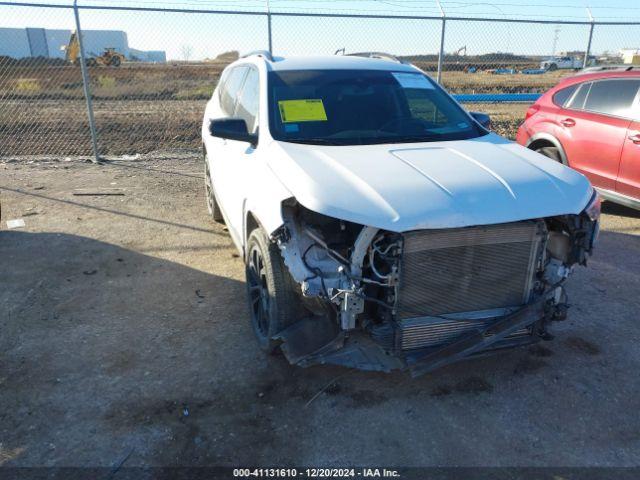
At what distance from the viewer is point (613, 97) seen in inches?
258

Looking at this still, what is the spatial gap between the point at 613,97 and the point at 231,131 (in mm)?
5055

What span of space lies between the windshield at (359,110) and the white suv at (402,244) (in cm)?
6

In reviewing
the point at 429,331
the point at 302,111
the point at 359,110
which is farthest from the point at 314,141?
the point at 429,331

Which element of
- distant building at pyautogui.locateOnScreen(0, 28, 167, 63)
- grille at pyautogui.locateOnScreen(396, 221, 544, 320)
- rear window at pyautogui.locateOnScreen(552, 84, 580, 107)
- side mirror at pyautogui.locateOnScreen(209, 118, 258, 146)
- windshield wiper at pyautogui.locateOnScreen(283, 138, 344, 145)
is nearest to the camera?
grille at pyautogui.locateOnScreen(396, 221, 544, 320)

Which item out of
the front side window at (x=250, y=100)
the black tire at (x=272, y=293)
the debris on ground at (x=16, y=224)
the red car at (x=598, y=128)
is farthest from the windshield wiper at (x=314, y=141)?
the debris on ground at (x=16, y=224)

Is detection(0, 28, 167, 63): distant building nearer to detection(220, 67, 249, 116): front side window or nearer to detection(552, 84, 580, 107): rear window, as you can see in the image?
detection(220, 67, 249, 116): front side window

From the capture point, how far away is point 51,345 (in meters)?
3.88

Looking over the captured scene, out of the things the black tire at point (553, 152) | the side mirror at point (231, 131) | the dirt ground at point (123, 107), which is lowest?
the dirt ground at point (123, 107)

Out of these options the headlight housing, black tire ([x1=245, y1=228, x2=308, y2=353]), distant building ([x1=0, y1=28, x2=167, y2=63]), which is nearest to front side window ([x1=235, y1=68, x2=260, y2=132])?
black tire ([x1=245, y1=228, x2=308, y2=353])

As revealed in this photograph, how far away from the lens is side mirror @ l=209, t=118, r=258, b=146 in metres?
3.97

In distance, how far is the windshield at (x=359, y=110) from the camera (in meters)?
4.01

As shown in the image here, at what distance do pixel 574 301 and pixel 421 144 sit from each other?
6.48 feet

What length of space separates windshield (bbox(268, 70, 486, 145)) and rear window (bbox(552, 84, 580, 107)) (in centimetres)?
327

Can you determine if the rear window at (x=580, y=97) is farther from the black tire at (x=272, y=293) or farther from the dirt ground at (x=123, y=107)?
the dirt ground at (x=123, y=107)
